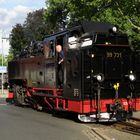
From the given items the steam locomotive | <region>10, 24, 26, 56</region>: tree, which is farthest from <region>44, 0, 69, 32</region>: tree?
the steam locomotive

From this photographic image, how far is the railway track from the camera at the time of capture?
47.0ft

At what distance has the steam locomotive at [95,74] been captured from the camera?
637 inches

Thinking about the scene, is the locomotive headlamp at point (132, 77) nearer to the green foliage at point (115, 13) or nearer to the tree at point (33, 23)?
the green foliage at point (115, 13)

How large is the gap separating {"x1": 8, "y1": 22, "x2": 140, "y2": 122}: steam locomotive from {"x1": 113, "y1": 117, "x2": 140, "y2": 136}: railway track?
1.11ft

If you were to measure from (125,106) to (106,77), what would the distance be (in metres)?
1.27

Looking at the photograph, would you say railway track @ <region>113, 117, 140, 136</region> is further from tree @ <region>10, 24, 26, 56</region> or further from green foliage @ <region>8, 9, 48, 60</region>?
tree @ <region>10, 24, 26, 56</region>

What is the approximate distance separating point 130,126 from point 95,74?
2.21m

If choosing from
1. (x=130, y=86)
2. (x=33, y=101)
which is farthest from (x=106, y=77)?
(x=33, y=101)

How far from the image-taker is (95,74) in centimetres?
1633

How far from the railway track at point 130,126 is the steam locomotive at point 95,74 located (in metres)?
0.34

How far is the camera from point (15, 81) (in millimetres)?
25359

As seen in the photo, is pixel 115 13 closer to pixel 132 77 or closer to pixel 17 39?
pixel 132 77

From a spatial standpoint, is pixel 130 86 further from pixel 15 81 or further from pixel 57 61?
pixel 15 81

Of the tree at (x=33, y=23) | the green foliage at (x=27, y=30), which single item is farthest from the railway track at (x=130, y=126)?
the green foliage at (x=27, y=30)
